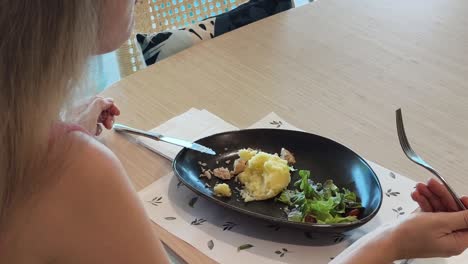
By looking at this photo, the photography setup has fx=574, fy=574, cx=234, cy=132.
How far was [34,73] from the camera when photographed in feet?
1.89

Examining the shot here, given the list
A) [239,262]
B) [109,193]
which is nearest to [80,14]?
[109,193]

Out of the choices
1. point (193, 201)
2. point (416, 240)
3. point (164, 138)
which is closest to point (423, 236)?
point (416, 240)

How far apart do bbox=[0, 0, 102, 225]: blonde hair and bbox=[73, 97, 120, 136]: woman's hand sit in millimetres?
364

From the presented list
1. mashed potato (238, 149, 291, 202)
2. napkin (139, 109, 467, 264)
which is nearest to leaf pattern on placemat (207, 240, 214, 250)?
napkin (139, 109, 467, 264)

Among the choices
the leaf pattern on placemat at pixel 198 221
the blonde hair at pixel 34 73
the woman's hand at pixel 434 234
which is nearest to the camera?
the blonde hair at pixel 34 73

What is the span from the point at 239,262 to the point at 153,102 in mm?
439

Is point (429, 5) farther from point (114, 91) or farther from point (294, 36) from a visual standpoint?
point (114, 91)

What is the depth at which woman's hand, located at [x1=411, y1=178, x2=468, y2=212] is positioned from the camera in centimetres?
78

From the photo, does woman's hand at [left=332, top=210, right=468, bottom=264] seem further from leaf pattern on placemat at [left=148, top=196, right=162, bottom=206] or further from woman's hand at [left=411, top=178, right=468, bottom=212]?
leaf pattern on placemat at [left=148, top=196, right=162, bottom=206]

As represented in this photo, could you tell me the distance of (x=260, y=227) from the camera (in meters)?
0.86

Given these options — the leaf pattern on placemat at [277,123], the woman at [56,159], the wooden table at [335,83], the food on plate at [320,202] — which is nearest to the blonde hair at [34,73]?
the woman at [56,159]

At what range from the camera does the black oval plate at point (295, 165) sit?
864 millimetres

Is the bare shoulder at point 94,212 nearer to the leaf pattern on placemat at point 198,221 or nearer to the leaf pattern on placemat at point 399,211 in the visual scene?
the leaf pattern on placemat at point 198,221

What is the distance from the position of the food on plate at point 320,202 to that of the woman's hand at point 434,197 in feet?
0.32
